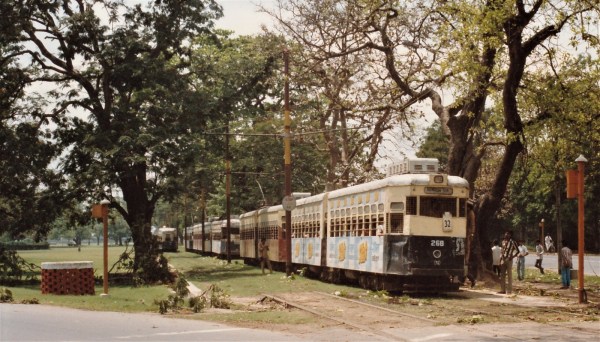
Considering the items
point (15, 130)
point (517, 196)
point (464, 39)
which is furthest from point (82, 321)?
point (517, 196)

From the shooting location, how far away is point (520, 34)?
2269 centimetres

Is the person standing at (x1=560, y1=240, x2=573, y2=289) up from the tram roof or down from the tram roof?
down

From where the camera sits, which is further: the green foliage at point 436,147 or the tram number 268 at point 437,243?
the green foliage at point 436,147

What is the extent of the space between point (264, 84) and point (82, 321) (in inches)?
1057

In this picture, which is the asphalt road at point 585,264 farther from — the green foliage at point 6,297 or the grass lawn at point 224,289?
the green foliage at point 6,297

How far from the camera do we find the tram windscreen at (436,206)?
2431 centimetres

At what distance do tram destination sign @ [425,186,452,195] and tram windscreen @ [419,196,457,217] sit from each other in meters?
0.16

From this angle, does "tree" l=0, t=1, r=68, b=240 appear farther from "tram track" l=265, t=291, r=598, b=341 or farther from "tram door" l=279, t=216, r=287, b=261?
"tram track" l=265, t=291, r=598, b=341

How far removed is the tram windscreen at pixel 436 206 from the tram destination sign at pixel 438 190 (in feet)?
0.51

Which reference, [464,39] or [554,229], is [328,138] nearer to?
[464,39]

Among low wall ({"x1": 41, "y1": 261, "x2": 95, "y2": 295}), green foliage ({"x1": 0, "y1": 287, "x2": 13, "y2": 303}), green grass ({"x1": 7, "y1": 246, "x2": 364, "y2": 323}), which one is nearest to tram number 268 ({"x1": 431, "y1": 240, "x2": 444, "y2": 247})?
green grass ({"x1": 7, "y1": 246, "x2": 364, "y2": 323})

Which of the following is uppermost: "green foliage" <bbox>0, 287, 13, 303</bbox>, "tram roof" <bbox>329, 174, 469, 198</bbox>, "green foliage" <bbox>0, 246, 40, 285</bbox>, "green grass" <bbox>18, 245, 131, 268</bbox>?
"tram roof" <bbox>329, 174, 469, 198</bbox>

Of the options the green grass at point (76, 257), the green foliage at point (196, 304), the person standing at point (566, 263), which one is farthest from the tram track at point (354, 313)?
the green grass at point (76, 257)

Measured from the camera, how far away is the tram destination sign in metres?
24.3
